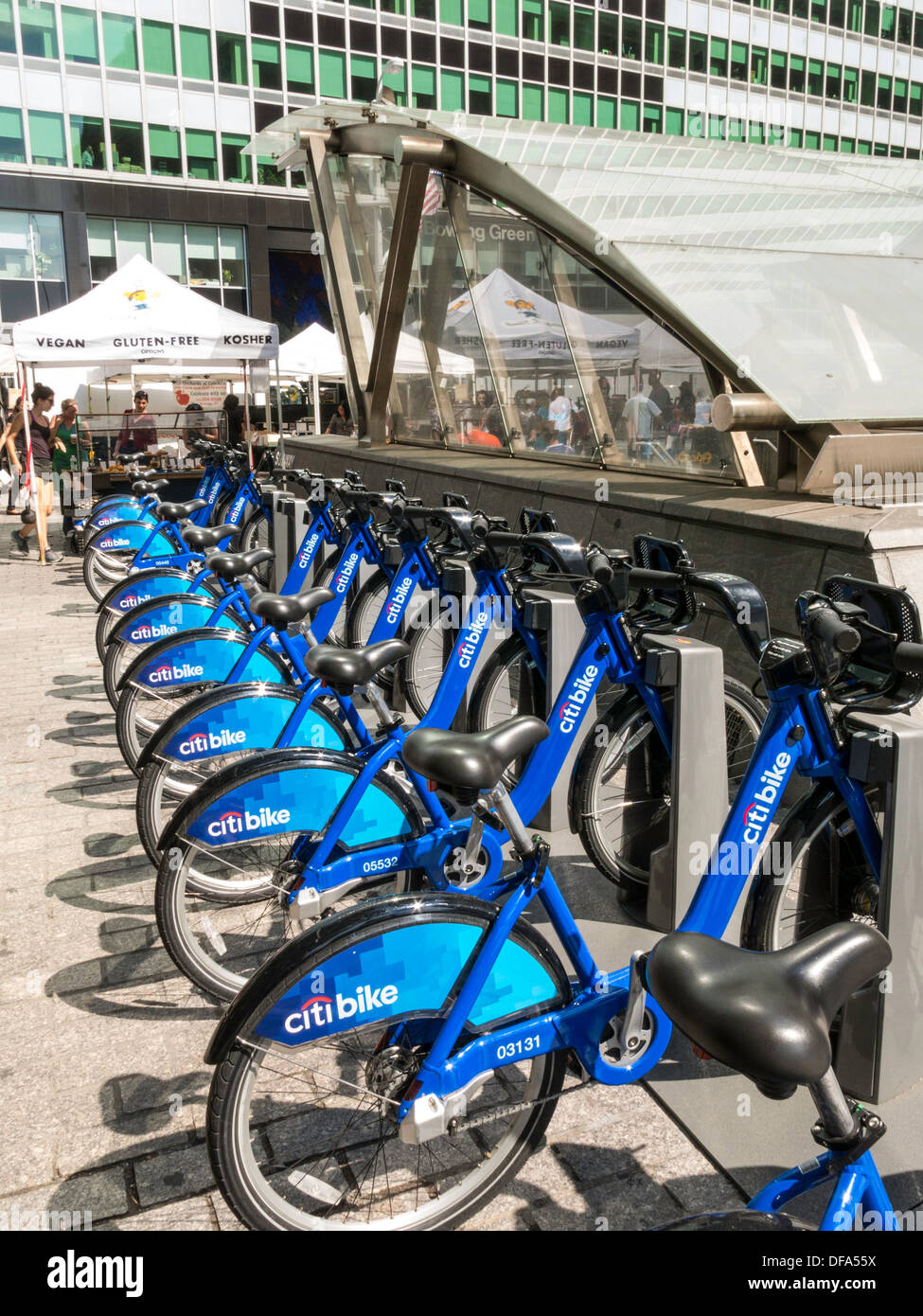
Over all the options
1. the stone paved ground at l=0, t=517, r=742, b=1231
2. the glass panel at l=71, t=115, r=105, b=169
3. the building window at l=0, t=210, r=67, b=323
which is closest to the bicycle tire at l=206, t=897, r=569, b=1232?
the stone paved ground at l=0, t=517, r=742, b=1231

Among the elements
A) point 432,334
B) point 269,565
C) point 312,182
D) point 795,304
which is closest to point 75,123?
point 312,182

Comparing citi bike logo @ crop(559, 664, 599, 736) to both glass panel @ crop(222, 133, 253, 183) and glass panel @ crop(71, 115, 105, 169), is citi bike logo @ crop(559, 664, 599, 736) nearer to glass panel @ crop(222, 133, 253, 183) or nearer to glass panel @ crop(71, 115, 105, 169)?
glass panel @ crop(71, 115, 105, 169)

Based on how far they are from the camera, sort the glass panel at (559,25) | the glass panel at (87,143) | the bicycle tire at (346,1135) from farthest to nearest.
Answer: the glass panel at (559,25) → the glass panel at (87,143) → the bicycle tire at (346,1135)

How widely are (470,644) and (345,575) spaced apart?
1.53m

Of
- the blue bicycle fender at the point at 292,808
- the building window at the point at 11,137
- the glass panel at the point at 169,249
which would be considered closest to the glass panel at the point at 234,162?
the glass panel at the point at 169,249

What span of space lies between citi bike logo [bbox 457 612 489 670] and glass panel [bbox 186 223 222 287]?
108ft

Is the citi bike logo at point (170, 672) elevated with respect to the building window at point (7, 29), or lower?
lower

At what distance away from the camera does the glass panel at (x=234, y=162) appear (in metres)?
33.5

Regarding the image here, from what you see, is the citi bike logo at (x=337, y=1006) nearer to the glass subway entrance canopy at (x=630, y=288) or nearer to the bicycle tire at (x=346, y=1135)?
the bicycle tire at (x=346, y=1135)

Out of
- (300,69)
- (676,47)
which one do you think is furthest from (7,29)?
(676,47)

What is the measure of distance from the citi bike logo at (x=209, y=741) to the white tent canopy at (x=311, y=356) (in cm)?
1704

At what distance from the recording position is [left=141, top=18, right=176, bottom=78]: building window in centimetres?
3164

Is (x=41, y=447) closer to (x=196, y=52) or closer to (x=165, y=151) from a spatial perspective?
(x=165, y=151)

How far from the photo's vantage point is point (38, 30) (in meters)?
30.2
